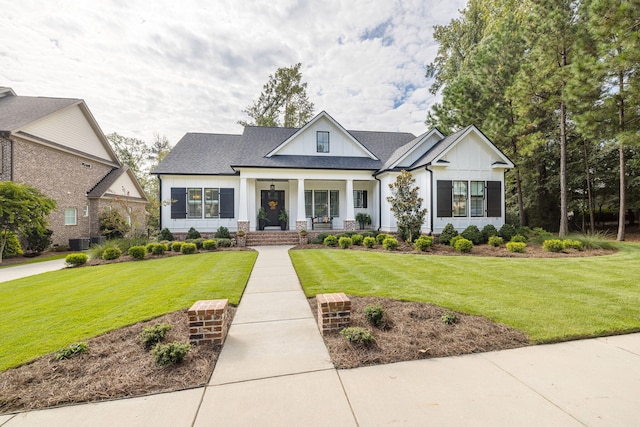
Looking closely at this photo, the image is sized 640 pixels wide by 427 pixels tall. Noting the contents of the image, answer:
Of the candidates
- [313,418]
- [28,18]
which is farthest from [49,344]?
[28,18]

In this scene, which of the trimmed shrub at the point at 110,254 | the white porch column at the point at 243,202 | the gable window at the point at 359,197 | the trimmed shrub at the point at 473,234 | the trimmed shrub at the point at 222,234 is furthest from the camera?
the gable window at the point at 359,197

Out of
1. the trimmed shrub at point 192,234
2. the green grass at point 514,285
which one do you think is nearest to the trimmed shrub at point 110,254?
the trimmed shrub at point 192,234

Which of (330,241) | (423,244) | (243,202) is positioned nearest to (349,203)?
(330,241)

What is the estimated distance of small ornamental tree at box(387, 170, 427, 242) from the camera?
11383mm

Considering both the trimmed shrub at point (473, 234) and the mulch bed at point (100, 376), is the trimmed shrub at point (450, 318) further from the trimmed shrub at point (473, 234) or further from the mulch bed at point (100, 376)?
the trimmed shrub at point (473, 234)

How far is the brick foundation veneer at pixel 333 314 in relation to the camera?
11.7 feet

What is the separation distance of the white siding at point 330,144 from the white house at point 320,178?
58mm

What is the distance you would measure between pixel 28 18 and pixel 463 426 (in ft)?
50.0

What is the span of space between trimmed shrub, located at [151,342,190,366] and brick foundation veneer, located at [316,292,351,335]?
162cm

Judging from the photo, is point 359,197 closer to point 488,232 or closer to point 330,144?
point 330,144

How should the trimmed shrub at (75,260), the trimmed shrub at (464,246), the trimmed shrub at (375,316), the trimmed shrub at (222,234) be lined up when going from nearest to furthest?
the trimmed shrub at (375,316) < the trimmed shrub at (75,260) < the trimmed shrub at (464,246) < the trimmed shrub at (222,234)

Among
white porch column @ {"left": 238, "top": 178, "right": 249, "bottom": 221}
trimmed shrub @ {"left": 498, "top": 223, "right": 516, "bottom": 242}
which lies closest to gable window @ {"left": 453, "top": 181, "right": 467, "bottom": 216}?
trimmed shrub @ {"left": 498, "top": 223, "right": 516, "bottom": 242}

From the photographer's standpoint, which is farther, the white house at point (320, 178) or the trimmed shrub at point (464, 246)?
the white house at point (320, 178)

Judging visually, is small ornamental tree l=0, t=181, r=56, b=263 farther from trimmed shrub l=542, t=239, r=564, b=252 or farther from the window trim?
trimmed shrub l=542, t=239, r=564, b=252
